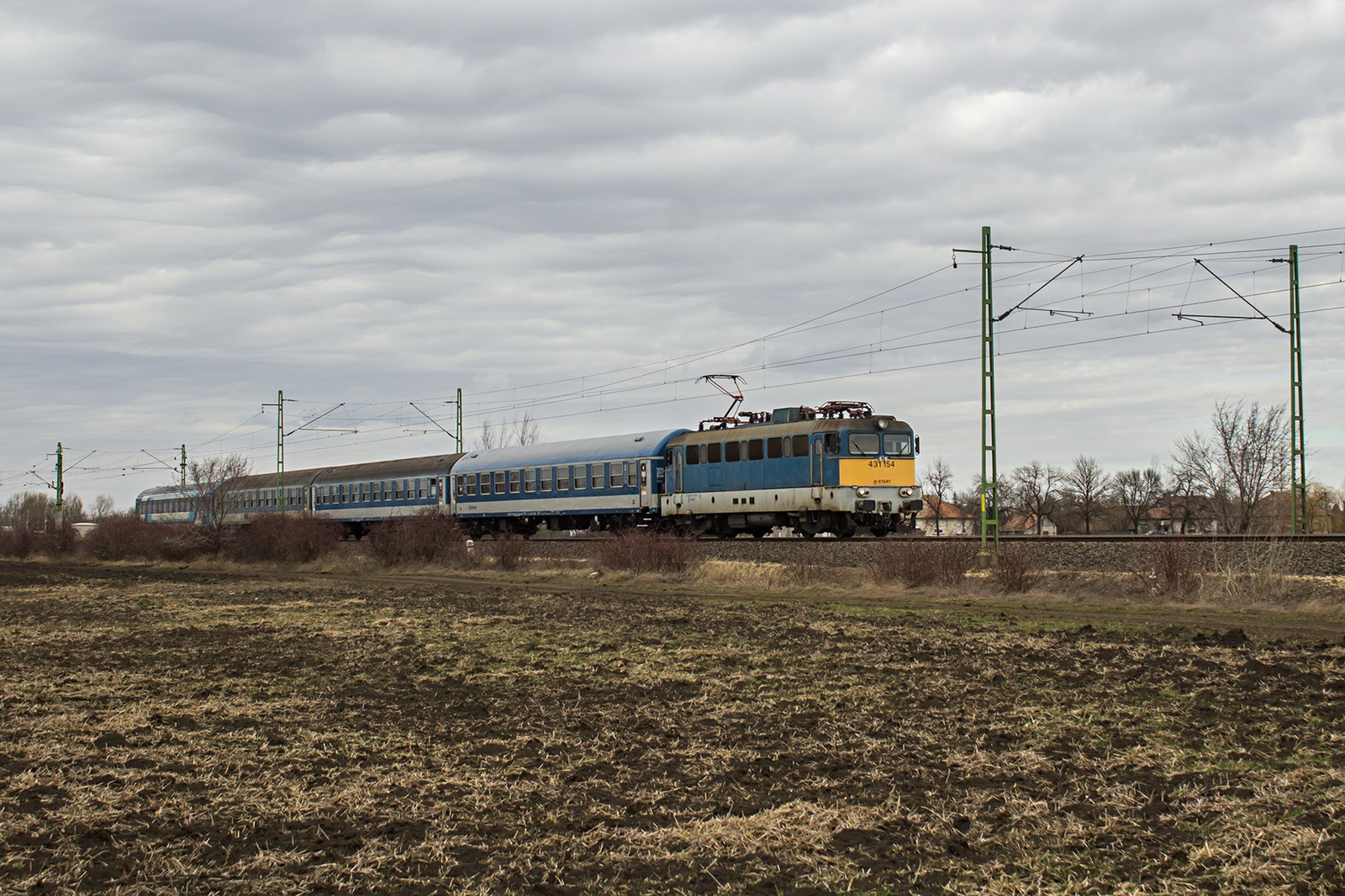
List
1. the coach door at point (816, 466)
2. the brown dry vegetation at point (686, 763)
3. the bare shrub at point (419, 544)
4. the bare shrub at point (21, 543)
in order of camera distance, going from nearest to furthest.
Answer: the brown dry vegetation at point (686, 763), the coach door at point (816, 466), the bare shrub at point (419, 544), the bare shrub at point (21, 543)

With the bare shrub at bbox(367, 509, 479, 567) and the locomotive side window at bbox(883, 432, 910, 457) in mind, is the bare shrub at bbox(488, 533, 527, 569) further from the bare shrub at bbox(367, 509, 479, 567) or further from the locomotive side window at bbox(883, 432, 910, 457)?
the locomotive side window at bbox(883, 432, 910, 457)

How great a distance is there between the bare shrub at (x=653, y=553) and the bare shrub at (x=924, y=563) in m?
5.11

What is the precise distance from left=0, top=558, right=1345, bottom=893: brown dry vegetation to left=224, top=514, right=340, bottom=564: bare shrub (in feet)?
75.6

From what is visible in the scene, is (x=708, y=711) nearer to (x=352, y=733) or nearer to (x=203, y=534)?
(x=352, y=733)

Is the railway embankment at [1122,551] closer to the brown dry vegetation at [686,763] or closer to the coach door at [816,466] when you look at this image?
the coach door at [816,466]

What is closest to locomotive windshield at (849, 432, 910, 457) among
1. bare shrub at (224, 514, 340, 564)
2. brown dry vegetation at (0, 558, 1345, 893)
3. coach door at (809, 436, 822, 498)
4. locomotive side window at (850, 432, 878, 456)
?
locomotive side window at (850, 432, 878, 456)

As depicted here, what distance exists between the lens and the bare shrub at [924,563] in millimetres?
21062

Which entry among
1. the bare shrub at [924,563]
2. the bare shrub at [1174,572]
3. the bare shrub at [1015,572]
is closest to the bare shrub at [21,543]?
the bare shrub at [924,563]

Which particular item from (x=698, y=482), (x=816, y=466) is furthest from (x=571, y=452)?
(x=816, y=466)

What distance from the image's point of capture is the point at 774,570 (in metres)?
23.7

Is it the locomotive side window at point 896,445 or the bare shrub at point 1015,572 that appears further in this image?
the locomotive side window at point 896,445

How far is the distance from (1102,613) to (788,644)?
6163mm

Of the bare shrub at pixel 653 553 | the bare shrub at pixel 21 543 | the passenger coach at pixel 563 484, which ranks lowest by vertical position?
the bare shrub at pixel 21 543

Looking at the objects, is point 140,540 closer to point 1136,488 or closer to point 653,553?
point 653,553
